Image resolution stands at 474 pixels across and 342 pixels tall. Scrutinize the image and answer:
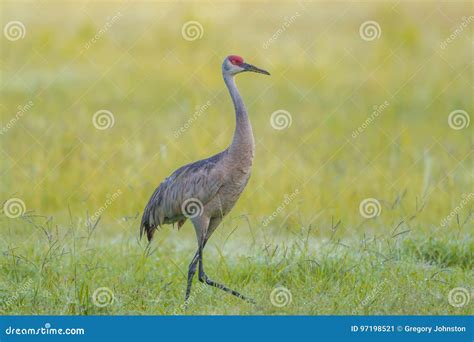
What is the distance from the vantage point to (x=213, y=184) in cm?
709

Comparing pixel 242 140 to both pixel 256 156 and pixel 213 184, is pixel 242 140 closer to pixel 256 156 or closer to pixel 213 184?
pixel 213 184

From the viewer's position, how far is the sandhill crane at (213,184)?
7.05 meters

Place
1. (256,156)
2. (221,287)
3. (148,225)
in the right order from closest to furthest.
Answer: (221,287) → (148,225) → (256,156)

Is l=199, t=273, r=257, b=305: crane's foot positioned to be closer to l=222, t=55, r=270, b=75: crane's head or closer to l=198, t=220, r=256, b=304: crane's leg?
l=198, t=220, r=256, b=304: crane's leg

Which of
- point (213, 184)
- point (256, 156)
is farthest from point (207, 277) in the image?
point (256, 156)

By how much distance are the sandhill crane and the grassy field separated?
48 cm

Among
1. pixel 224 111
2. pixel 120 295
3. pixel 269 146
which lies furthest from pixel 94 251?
pixel 224 111

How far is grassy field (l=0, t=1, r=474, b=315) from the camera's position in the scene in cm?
740

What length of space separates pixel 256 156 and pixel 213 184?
5.11m

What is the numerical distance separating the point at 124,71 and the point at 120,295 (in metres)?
10.6

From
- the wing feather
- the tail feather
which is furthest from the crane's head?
the tail feather

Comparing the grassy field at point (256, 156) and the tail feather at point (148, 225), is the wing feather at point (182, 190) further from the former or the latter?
the grassy field at point (256, 156)

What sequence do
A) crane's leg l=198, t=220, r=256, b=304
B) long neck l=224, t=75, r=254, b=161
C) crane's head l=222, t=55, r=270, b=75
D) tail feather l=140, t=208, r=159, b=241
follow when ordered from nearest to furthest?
long neck l=224, t=75, r=254, b=161 → crane's leg l=198, t=220, r=256, b=304 → crane's head l=222, t=55, r=270, b=75 → tail feather l=140, t=208, r=159, b=241

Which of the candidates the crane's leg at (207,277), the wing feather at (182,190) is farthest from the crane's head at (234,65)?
the crane's leg at (207,277)
